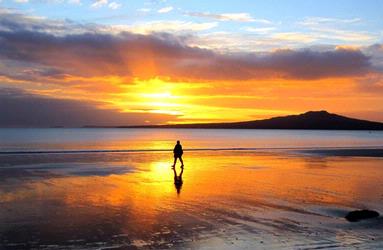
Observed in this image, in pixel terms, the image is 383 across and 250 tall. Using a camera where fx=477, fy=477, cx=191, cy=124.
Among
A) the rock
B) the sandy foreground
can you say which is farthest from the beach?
the rock

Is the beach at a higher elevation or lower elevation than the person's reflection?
lower

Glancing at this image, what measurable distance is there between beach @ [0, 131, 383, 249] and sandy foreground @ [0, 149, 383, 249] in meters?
0.03

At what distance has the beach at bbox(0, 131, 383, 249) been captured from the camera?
1134 cm

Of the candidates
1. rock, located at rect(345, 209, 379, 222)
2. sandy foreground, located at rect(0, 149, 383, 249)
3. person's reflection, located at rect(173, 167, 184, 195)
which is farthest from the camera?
person's reflection, located at rect(173, 167, 184, 195)

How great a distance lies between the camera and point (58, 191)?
1931 centimetres

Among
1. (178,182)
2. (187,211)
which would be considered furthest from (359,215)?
(178,182)

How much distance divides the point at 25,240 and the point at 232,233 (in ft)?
16.5

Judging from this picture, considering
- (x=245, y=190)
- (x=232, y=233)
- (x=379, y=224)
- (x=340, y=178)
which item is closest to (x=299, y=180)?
(x=340, y=178)

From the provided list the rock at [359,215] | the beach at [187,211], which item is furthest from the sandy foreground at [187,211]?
the rock at [359,215]

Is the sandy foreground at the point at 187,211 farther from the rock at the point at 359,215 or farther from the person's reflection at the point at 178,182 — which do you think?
the rock at the point at 359,215

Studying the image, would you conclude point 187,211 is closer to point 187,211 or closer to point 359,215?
point 187,211

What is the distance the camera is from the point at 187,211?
15.1 m

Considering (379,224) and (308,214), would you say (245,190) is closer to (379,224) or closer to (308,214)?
(308,214)

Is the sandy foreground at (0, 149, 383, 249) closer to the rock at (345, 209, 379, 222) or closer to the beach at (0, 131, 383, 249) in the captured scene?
the beach at (0, 131, 383, 249)
